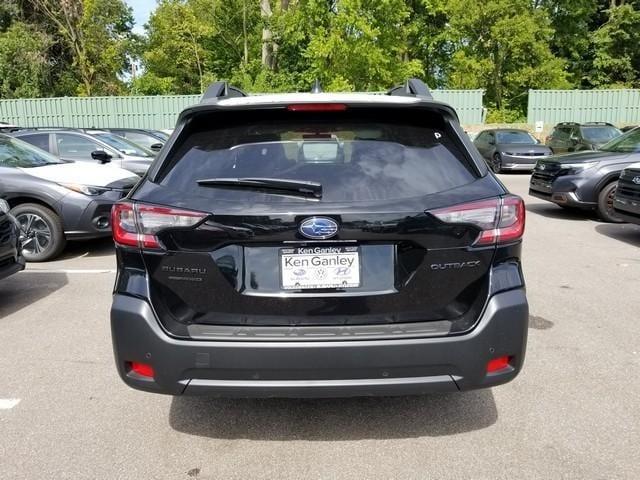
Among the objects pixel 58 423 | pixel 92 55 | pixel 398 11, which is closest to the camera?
pixel 58 423

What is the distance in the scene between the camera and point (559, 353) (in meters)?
4.23

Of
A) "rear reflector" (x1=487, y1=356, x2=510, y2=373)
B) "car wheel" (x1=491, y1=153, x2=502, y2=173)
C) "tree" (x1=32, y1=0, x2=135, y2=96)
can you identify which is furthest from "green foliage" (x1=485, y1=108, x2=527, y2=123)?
"rear reflector" (x1=487, y1=356, x2=510, y2=373)

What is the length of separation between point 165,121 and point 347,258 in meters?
27.5

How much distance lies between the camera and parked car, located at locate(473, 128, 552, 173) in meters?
18.8

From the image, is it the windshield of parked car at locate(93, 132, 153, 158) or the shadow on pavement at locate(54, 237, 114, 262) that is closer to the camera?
the shadow on pavement at locate(54, 237, 114, 262)

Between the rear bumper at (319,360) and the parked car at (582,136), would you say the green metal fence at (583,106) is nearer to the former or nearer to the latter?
the parked car at (582,136)

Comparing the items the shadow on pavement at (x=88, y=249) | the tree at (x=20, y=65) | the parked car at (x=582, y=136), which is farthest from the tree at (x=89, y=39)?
the shadow on pavement at (x=88, y=249)

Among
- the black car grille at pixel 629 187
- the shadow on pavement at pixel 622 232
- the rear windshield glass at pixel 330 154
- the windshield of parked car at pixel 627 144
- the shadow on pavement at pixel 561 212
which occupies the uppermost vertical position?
the rear windshield glass at pixel 330 154

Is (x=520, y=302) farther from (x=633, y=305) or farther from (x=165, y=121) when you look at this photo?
(x=165, y=121)

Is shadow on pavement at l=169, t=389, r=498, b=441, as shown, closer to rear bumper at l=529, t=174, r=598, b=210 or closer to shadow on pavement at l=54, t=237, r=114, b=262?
shadow on pavement at l=54, t=237, r=114, b=262

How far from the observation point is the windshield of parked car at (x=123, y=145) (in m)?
12.1

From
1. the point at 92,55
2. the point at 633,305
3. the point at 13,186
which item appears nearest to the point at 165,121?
the point at 92,55

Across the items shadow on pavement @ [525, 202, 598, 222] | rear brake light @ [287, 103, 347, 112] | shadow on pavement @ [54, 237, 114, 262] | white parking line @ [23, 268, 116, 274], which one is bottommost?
shadow on pavement @ [54, 237, 114, 262]

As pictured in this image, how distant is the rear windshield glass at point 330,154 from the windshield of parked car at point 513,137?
59.0 ft
